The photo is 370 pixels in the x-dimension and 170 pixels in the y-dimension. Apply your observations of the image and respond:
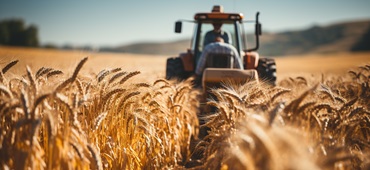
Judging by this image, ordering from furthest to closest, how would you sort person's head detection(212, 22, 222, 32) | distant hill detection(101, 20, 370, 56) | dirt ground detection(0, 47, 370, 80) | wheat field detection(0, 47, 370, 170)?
distant hill detection(101, 20, 370, 56) < person's head detection(212, 22, 222, 32) < dirt ground detection(0, 47, 370, 80) < wheat field detection(0, 47, 370, 170)

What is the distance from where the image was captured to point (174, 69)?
22.1 feet

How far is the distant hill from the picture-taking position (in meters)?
107

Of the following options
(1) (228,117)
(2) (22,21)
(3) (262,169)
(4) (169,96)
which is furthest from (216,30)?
(2) (22,21)

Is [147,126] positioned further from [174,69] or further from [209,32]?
[209,32]

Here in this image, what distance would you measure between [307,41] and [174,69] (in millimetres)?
128680

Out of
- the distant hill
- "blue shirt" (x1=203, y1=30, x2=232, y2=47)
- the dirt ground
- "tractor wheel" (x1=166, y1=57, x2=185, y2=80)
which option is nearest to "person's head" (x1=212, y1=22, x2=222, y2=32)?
"blue shirt" (x1=203, y1=30, x2=232, y2=47)

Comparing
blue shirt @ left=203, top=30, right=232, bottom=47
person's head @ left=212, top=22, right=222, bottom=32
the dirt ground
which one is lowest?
the dirt ground

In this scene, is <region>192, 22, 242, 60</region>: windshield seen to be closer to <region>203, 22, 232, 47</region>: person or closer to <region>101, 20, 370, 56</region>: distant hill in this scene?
<region>203, 22, 232, 47</region>: person

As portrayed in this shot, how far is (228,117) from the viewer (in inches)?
112

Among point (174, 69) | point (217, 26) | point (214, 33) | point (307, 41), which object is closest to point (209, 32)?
point (214, 33)

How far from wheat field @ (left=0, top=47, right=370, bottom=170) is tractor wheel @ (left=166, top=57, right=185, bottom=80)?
2.29 meters

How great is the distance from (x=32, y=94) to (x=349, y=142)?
259 cm

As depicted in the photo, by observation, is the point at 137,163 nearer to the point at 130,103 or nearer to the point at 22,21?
the point at 130,103

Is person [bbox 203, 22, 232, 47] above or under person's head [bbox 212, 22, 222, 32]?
under
